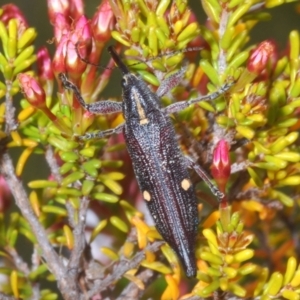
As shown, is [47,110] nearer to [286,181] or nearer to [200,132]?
[200,132]

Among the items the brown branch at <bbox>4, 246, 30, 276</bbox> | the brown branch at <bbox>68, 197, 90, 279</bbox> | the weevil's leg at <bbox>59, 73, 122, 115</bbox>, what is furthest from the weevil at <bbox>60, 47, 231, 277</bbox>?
the brown branch at <bbox>4, 246, 30, 276</bbox>

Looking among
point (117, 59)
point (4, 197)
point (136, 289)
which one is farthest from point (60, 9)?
point (136, 289)

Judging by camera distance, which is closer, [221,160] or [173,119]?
[221,160]

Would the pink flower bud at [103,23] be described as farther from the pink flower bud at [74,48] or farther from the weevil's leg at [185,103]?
the weevil's leg at [185,103]

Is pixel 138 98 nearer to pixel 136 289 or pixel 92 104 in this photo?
pixel 92 104

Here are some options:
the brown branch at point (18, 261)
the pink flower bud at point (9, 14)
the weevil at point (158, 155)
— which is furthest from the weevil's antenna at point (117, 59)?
the brown branch at point (18, 261)
